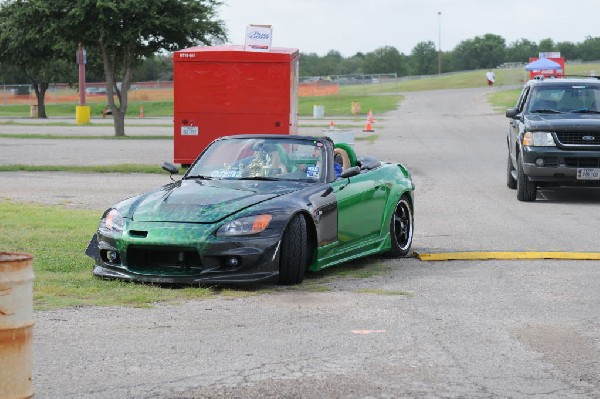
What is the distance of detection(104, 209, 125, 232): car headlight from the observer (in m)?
9.37

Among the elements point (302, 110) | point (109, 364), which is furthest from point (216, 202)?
point (302, 110)

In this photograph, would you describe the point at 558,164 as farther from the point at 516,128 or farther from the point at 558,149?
the point at 516,128

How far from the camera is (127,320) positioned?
25.6 feet

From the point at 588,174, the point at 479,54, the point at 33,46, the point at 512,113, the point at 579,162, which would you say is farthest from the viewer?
the point at 479,54

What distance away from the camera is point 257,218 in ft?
30.1

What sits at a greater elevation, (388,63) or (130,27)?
(388,63)

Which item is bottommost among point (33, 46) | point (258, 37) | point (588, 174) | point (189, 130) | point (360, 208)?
point (588, 174)

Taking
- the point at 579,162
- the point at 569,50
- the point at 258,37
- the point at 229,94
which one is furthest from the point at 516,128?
the point at 569,50

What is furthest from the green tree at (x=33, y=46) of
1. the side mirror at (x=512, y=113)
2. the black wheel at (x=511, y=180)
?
the side mirror at (x=512, y=113)

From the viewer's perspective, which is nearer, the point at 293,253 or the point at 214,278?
the point at 214,278

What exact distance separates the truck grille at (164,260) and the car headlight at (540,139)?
9465mm

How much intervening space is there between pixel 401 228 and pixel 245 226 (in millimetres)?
2762

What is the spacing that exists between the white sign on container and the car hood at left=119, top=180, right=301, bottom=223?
13960 millimetres

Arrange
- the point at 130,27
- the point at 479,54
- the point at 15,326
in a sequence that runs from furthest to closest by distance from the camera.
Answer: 1. the point at 479,54
2. the point at 130,27
3. the point at 15,326
